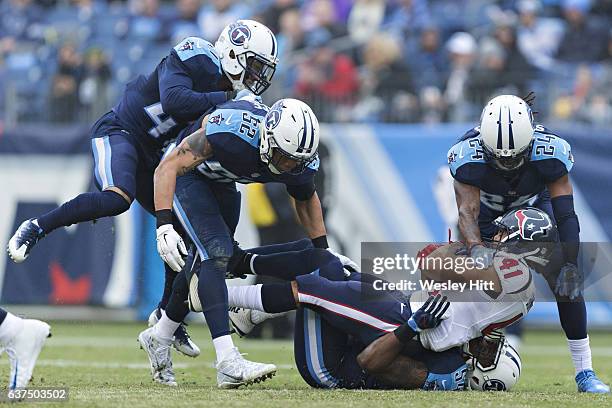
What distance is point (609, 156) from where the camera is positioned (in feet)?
39.1

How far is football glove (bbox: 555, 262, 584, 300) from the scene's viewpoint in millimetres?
6363

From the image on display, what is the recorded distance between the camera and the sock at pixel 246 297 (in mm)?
6316

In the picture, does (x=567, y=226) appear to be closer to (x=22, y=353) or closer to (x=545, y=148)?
(x=545, y=148)

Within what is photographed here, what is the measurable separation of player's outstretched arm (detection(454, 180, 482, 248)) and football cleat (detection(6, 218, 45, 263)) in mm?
2574

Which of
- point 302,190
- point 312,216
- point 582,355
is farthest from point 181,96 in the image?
point 582,355

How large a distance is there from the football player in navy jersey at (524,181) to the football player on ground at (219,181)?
0.94 meters

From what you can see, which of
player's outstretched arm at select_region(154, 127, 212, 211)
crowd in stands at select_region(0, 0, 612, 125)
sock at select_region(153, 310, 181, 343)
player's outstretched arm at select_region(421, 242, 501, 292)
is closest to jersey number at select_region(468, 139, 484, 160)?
player's outstretched arm at select_region(421, 242, 501, 292)

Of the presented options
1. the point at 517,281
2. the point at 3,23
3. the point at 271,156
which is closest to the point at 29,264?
the point at 3,23

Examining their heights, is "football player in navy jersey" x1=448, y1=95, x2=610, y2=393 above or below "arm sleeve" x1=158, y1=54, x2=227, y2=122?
below

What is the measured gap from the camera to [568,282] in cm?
638

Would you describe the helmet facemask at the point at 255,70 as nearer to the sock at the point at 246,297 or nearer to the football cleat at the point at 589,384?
the sock at the point at 246,297

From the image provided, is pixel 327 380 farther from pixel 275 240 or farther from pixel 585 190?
pixel 585 190

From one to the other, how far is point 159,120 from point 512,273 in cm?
268

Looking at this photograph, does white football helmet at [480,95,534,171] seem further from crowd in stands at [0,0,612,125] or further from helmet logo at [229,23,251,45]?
crowd in stands at [0,0,612,125]
